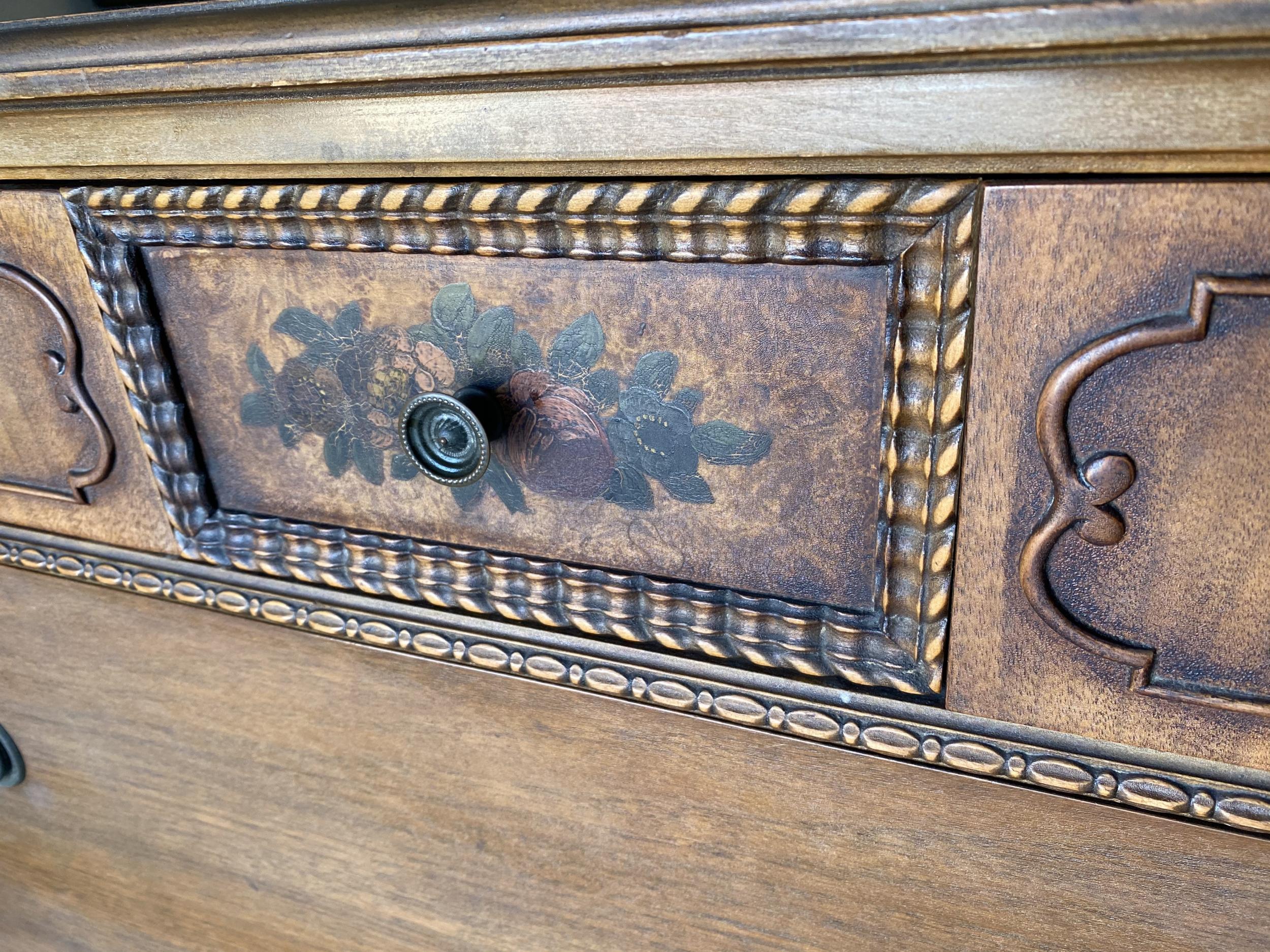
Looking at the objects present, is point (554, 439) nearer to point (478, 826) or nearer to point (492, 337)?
point (492, 337)

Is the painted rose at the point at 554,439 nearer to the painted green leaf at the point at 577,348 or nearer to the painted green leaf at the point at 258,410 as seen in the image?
the painted green leaf at the point at 577,348

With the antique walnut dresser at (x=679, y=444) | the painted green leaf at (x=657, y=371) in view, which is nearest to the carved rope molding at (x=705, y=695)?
the antique walnut dresser at (x=679, y=444)

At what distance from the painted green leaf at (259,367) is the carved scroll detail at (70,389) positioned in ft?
0.30

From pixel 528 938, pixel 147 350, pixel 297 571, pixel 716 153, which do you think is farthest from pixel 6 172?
pixel 528 938

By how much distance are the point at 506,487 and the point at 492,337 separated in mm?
60

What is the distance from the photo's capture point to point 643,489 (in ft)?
1.06

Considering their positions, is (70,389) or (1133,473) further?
(70,389)

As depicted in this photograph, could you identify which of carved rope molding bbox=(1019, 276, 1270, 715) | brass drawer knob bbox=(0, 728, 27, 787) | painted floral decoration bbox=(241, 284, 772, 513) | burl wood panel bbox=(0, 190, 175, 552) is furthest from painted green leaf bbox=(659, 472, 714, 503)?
brass drawer knob bbox=(0, 728, 27, 787)

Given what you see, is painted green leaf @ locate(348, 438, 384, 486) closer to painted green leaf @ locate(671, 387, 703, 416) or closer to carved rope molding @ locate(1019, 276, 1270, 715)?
painted green leaf @ locate(671, 387, 703, 416)

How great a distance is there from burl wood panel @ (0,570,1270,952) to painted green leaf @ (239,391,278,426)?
0.35 ft

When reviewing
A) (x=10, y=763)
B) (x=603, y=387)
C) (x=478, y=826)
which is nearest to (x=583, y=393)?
(x=603, y=387)

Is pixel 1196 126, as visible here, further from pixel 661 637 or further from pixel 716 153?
pixel 661 637

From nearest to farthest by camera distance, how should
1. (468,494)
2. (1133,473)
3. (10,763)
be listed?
(1133,473), (468,494), (10,763)

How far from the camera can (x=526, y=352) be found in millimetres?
321
